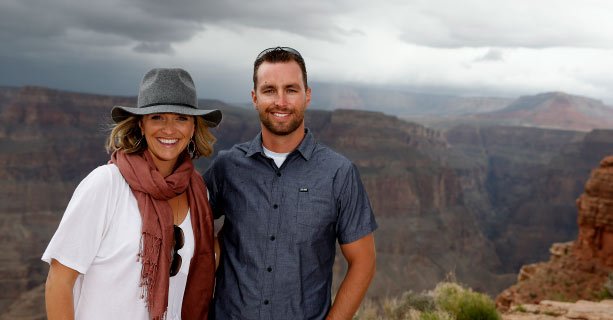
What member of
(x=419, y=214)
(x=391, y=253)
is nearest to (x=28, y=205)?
(x=391, y=253)

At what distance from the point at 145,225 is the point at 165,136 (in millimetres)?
540

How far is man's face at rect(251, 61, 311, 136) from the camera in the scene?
314 centimetres

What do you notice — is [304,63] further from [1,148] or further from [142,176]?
[1,148]

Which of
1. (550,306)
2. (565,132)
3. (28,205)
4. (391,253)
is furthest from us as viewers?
(565,132)

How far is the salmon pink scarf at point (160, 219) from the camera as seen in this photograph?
2.85m

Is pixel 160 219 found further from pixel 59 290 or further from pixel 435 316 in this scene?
pixel 435 316

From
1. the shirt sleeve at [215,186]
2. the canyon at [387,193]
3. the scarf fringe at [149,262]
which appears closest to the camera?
the scarf fringe at [149,262]

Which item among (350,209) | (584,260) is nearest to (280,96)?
(350,209)

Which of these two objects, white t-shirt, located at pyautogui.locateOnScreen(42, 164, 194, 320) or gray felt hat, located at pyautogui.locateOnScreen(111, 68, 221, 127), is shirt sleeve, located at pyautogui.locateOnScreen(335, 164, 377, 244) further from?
white t-shirt, located at pyautogui.locateOnScreen(42, 164, 194, 320)

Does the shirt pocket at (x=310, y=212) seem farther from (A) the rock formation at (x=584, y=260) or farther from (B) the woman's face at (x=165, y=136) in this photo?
(A) the rock formation at (x=584, y=260)

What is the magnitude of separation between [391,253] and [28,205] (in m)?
41.9

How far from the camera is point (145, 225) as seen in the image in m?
2.83

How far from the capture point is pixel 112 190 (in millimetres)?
2785

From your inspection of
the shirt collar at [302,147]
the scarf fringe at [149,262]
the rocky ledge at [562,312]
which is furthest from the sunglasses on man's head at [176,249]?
the rocky ledge at [562,312]
